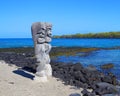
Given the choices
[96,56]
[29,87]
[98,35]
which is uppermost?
[29,87]

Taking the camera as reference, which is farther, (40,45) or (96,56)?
(96,56)

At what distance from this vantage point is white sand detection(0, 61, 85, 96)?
14578mm

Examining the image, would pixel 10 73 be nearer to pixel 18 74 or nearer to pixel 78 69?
pixel 18 74

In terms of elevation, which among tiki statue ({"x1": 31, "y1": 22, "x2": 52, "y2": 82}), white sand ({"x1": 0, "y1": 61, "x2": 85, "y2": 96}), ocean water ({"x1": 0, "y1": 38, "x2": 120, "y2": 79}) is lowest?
ocean water ({"x1": 0, "y1": 38, "x2": 120, "y2": 79})

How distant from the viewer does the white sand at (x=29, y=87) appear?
14578 mm

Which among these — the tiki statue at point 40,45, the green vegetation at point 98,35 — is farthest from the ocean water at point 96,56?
the green vegetation at point 98,35

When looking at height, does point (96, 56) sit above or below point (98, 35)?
above

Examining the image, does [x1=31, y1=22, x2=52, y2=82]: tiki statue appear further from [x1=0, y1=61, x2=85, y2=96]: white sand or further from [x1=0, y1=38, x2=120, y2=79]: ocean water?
[x1=0, y1=38, x2=120, y2=79]: ocean water

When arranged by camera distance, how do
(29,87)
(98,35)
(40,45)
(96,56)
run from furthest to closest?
(98,35) < (96,56) < (40,45) < (29,87)

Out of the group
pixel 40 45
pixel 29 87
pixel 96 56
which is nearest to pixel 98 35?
pixel 96 56

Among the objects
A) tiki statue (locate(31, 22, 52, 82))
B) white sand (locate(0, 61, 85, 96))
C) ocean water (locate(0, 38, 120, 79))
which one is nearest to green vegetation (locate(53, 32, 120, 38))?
ocean water (locate(0, 38, 120, 79))

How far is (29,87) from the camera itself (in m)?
15.6

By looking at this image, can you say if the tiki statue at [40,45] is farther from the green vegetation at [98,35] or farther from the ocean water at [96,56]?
the green vegetation at [98,35]

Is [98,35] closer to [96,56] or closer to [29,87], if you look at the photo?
[96,56]
